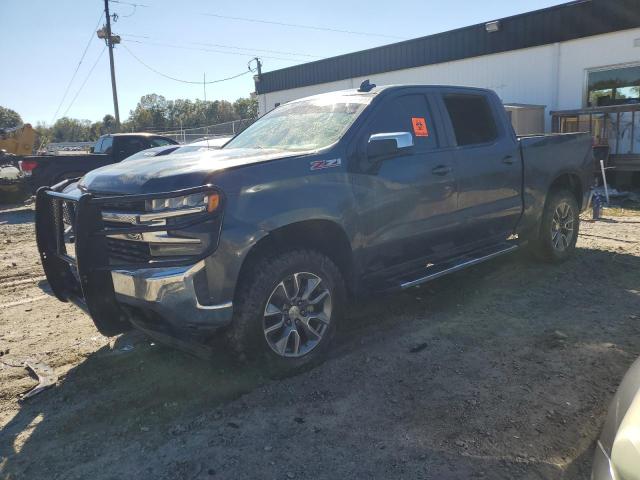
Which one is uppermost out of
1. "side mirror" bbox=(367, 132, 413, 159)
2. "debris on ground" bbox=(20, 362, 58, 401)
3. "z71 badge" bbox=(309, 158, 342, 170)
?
"side mirror" bbox=(367, 132, 413, 159)

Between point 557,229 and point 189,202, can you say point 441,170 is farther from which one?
point 557,229

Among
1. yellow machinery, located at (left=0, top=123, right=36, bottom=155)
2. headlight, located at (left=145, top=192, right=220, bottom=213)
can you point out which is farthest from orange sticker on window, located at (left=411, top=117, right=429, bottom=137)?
yellow machinery, located at (left=0, top=123, right=36, bottom=155)

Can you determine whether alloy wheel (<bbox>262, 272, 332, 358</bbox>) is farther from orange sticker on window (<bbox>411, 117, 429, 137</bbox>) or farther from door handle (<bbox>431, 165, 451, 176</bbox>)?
orange sticker on window (<bbox>411, 117, 429, 137</bbox>)

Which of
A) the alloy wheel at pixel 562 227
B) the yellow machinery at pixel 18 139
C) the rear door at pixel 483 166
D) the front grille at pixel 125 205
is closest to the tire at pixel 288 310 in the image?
the front grille at pixel 125 205

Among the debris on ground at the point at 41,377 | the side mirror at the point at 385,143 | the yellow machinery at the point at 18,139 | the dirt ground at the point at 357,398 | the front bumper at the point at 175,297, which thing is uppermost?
the yellow machinery at the point at 18,139

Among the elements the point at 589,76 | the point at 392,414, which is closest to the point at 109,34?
the point at 589,76

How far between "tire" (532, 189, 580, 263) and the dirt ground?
37.8 inches

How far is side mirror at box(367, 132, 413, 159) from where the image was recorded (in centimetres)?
392

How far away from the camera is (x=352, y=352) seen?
401 centimetres

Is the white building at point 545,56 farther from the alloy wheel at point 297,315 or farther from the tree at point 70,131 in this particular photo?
the tree at point 70,131

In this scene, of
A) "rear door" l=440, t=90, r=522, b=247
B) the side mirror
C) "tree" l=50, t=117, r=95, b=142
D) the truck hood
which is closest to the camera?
the truck hood

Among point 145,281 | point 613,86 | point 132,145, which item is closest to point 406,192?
point 145,281

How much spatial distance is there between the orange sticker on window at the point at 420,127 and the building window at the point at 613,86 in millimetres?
13057

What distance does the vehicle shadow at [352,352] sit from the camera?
2926 mm
